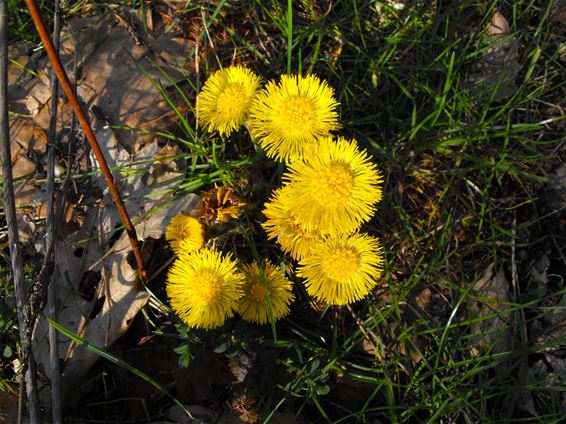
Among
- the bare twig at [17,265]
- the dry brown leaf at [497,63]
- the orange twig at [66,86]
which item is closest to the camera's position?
the orange twig at [66,86]

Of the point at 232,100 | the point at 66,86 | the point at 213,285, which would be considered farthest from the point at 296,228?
the point at 66,86

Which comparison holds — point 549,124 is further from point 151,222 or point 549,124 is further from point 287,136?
point 151,222

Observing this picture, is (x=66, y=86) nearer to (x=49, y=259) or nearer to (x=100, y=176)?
(x=49, y=259)

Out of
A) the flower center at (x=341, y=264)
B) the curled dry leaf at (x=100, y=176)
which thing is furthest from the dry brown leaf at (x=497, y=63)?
the curled dry leaf at (x=100, y=176)

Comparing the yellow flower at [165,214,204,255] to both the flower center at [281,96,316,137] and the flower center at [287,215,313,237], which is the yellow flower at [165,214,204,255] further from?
the flower center at [281,96,316,137]

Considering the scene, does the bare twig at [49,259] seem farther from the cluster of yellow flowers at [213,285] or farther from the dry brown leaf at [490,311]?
the dry brown leaf at [490,311]

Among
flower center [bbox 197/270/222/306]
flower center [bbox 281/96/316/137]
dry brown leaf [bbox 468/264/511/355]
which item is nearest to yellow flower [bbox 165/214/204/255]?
flower center [bbox 197/270/222/306]
